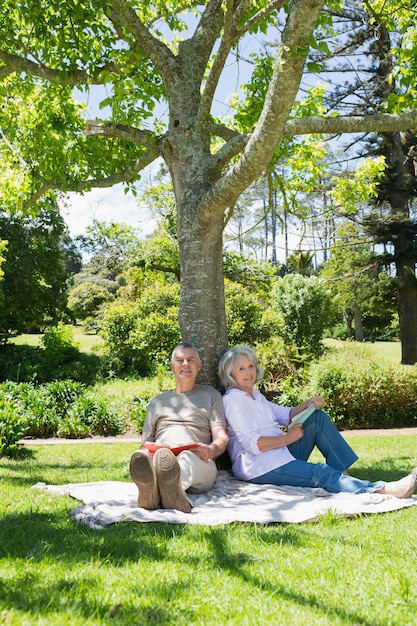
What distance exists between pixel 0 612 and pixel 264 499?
2.53 metres

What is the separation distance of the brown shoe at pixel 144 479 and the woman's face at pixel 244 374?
1.44 meters

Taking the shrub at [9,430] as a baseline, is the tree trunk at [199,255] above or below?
above

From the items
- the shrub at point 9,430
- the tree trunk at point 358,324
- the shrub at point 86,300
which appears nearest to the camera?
the shrub at point 9,430

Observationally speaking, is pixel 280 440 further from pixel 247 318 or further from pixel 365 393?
pixel 247 318

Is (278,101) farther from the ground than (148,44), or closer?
closer

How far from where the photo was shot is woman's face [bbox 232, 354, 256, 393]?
202 inches

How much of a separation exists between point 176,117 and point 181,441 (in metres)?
3.64

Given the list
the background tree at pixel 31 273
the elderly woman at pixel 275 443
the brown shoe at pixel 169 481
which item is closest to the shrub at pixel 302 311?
the background tree at pixel 31 273

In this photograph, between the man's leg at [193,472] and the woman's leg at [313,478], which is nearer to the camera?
the man's leg at [193,472]

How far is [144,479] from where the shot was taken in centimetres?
390

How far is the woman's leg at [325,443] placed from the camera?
486cm

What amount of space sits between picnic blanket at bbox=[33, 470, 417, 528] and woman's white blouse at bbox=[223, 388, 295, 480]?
0.16 m

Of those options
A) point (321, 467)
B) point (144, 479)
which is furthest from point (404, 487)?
point (144, 479)

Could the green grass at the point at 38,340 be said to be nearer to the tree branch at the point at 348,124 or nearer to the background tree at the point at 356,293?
the background tree at the point at 356,293
